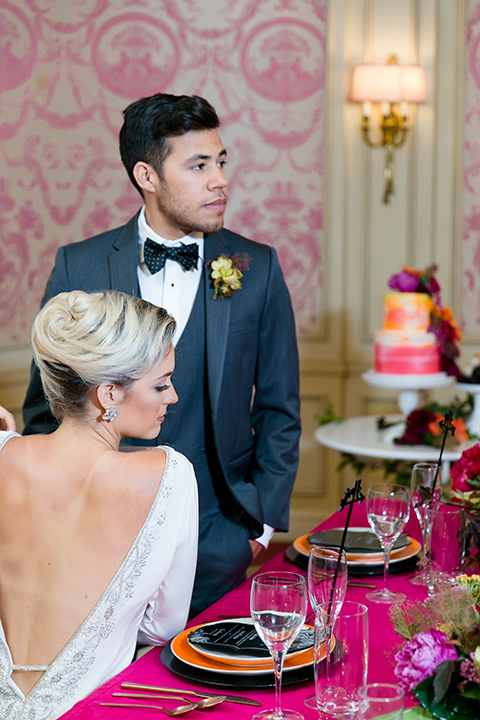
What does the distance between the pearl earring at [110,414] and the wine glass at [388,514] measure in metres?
0.54

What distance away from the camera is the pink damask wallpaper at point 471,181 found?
4.85m

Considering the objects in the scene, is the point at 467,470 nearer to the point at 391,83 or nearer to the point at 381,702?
the point at 381,702

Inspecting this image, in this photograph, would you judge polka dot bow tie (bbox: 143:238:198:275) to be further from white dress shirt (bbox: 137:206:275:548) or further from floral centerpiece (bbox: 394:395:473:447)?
floral centerpiece (bbox: 394:395:473:447)

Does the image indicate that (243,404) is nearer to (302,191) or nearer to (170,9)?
(302,191)

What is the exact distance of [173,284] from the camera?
2.51m

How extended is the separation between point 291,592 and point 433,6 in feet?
14.2

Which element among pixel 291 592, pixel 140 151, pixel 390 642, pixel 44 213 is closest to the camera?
pixel 291 592

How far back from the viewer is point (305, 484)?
5.27m

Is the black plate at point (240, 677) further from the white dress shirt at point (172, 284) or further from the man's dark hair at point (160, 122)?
the man's dark hair at point (160, 122)

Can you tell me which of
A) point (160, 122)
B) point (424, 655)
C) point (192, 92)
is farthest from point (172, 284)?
point (192, 92)

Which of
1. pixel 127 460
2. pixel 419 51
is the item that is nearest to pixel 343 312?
pixel 419 51

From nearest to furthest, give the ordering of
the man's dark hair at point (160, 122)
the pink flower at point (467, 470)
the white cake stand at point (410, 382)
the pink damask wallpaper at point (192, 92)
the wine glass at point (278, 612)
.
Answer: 1. the wine glass at point (278, 612)
2. the pink flower at point (467, 470)
3. the man's dark hair at point (160, 122)
4. the white cake stand at point (410, 382)
5. the pink damask wallpaper at point (192, 92)

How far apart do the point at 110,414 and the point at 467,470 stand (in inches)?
28.2

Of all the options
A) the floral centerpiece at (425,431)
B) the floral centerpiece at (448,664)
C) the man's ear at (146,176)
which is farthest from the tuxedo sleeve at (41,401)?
the floral centerpiece at (425,431)
